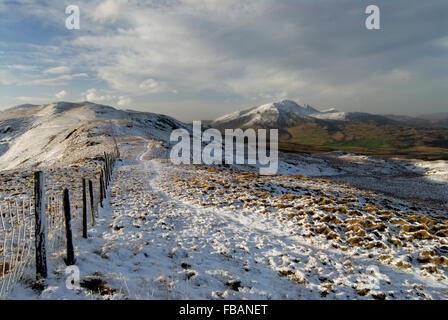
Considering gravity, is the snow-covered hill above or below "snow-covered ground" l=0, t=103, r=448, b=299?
above

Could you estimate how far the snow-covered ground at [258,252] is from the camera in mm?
6422

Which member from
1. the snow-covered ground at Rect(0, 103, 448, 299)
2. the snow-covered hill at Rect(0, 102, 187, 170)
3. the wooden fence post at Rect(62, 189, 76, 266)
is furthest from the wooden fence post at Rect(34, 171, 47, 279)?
the snow-covered hill at Rect(0, 102, 187, 170)

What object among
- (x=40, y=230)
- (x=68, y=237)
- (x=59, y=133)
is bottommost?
(x=68, y=237)

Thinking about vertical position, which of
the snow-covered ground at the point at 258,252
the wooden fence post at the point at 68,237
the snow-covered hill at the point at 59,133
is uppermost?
the snow-covered hill at the point at 59,133

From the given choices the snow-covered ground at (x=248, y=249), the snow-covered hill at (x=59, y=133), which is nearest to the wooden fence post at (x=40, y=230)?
the snow-covered ground at (x=248, y=249)

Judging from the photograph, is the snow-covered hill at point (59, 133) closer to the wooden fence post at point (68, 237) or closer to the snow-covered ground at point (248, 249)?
the snow-covered ground at point (248, 249)

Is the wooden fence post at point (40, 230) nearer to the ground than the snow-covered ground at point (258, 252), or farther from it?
farther from it

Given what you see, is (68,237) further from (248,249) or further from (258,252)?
(258,252)

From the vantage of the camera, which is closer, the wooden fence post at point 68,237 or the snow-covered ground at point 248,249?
the snow-covered ground at point 248,249

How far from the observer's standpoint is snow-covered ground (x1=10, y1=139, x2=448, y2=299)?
6.42 m

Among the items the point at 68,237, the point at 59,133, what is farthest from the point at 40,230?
the point at 59,133

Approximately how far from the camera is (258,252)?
8883 mm

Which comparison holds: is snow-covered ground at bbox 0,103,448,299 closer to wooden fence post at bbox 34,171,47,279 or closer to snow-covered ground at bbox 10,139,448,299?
snow-covered ground at bbox 10,139,448,299
